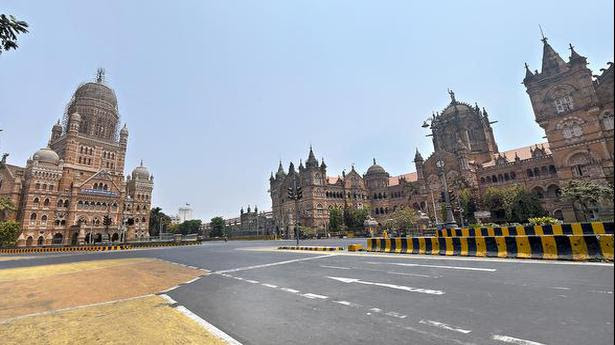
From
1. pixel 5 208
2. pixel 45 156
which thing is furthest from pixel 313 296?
pixel 45 156

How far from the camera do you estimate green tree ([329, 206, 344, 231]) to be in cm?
5903

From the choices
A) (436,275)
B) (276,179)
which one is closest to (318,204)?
(276,179)

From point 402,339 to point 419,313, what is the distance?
4.37 ft

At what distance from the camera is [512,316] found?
5.32 meters

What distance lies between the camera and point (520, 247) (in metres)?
11.9

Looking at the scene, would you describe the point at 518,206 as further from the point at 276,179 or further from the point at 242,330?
the point at 276,179

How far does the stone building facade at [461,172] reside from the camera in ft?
115

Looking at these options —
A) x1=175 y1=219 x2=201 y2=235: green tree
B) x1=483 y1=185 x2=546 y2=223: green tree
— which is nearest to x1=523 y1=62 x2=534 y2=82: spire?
x1=483 y1=185 x2=546 y2=223: green tree

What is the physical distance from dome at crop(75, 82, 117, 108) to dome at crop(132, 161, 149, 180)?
16695 millimetres

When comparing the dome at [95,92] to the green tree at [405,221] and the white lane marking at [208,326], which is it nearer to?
the green tree at [405,221]

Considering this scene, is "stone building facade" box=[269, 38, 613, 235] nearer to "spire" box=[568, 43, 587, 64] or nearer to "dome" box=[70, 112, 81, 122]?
"spire" box=[568, 43, 587, 64]

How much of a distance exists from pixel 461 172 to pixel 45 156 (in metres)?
76.1

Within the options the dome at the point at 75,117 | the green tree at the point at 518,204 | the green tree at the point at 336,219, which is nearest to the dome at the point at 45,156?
the dome at the point at 75,117

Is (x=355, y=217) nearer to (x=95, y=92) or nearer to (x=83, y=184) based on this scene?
(x=83, y=184)
